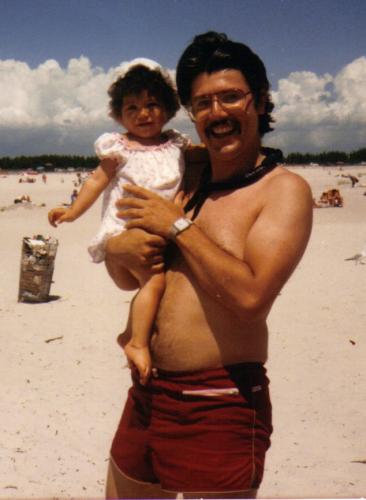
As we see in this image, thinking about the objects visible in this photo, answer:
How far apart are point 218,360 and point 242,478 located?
0.42m

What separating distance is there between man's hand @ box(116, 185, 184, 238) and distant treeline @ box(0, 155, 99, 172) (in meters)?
115

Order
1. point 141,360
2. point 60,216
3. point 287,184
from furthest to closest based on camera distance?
point 60,216 → point 141,360 → point 287,184

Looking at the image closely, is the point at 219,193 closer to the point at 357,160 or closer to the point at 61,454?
the point at 61,454

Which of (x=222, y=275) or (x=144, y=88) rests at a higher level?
(x=144, y=88)

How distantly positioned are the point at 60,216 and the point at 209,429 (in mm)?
1426

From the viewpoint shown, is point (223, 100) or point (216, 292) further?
point (223, 100)

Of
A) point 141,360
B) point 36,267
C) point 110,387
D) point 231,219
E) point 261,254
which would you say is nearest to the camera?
point 261,254

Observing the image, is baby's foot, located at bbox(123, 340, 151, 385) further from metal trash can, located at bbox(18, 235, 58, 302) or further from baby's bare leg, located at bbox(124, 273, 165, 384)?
metal trash can, located at bbox(18, 235, 58, 302)

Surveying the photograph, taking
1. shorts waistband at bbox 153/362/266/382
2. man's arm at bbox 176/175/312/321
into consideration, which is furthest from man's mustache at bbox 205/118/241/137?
shorts waistband at bbox 153/362/266/382

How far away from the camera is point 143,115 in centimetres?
305

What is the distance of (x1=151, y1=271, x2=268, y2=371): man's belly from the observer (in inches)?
91.4

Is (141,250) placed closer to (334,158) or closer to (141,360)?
(141,360)

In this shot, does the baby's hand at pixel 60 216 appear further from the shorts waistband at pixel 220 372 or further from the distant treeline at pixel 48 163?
the distant treeline at pixel 48 163

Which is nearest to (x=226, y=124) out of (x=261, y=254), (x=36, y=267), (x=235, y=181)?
(x=235, y=181)
